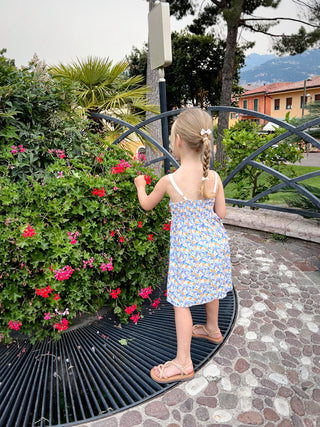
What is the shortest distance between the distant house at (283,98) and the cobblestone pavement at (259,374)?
32147 mm

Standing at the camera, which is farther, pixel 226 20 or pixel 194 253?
pixel 226 20

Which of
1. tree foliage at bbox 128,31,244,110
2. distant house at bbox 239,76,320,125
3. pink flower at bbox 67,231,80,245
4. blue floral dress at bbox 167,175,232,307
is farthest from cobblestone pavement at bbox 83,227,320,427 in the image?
distant house at bbox 239,76,320,125

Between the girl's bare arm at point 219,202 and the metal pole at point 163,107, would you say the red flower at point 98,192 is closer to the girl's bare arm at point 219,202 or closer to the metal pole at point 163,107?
the girl's bare arm at point 219,202

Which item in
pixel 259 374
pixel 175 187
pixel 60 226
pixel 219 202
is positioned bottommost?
pixel 259 374

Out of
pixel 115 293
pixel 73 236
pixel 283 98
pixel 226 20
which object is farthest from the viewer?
pixel 283 98

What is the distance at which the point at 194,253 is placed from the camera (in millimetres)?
1687

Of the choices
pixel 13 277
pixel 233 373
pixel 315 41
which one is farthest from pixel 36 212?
pixel 315 41

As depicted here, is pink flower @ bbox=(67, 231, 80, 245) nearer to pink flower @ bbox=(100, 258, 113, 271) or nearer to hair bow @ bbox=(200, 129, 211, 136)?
pink flower @ bbox=(100, 258, 113, 271)

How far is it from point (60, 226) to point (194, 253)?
85 cm

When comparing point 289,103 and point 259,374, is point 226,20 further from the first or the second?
point 289,103

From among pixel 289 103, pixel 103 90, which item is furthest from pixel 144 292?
pixel 289 103

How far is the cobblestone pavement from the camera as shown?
4.83 ft

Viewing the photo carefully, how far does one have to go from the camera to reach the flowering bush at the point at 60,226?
1807mm

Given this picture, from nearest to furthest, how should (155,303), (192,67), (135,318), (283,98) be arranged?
(135,318), (155,303), (192,67), (283,98)
